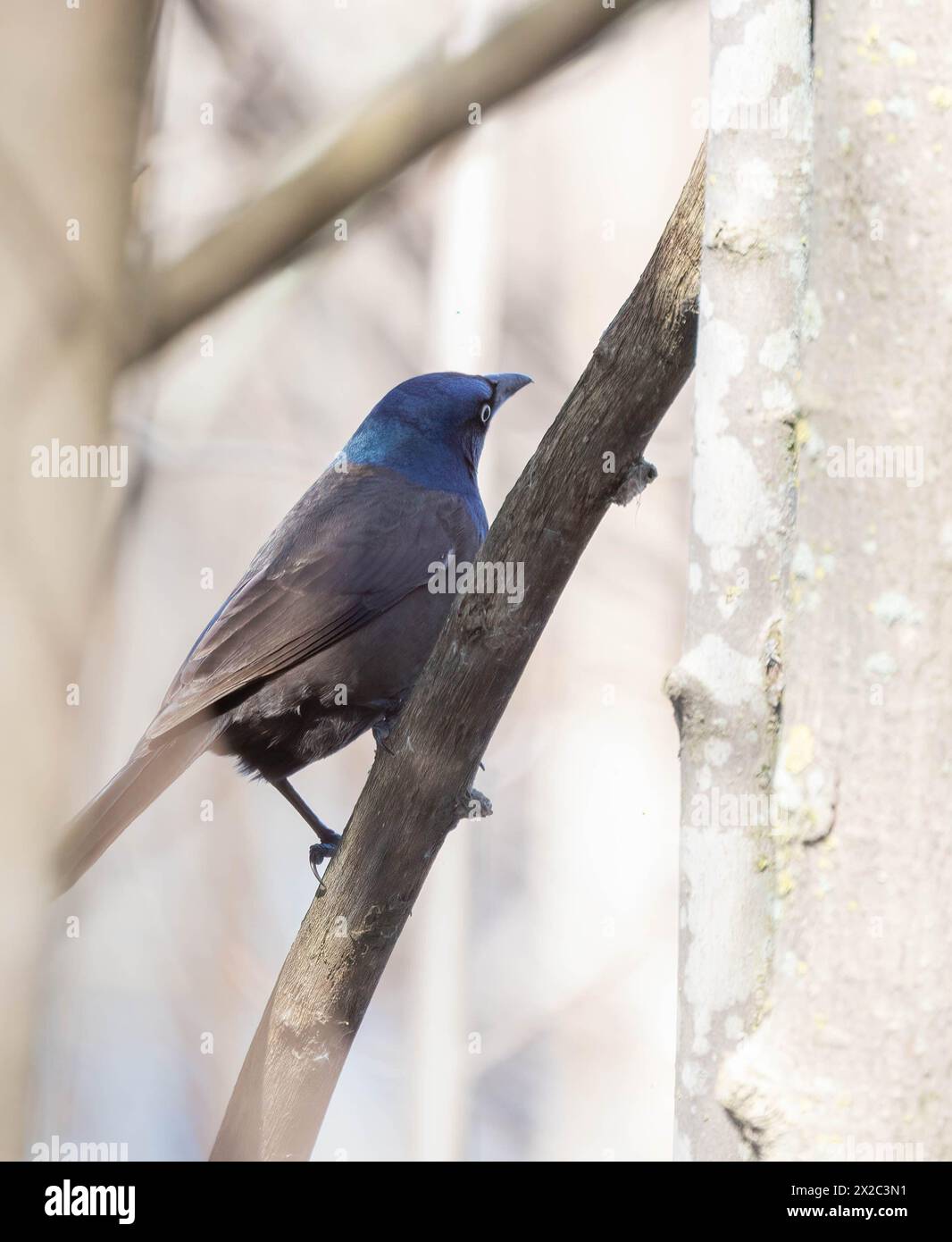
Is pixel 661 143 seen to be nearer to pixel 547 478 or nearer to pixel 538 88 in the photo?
pixel 538 88

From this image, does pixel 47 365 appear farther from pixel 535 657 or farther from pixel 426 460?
pixel 535 657

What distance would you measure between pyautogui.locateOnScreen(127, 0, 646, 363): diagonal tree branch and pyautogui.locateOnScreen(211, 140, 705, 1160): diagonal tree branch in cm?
122

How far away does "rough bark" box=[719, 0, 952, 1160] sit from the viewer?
1327 millimetres

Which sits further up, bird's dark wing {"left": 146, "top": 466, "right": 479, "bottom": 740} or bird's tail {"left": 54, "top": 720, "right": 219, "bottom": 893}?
bird's dark wing {"left": 146, "top": 466, "right": 479, "bottom": 740}

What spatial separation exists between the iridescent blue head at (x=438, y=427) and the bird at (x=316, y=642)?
98mm

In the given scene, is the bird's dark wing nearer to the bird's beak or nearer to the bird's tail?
the bird's tail

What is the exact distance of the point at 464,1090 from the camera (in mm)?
6340

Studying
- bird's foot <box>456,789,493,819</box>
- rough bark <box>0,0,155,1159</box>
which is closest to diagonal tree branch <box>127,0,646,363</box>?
rough bark <box>0,0,155,1159</box>

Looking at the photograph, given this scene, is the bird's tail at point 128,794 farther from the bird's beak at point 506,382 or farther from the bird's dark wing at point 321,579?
the bird's beak at point 506,382

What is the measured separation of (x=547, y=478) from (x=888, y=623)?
44.5 inches

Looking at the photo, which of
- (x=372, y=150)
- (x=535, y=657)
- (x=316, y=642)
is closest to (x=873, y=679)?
(x=372, y=150)

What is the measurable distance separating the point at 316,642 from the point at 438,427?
1.10 metres

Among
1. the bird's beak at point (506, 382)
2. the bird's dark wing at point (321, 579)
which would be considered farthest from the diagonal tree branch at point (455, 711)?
the bird's beak at point (506, 382)

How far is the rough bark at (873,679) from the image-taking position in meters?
1.33
